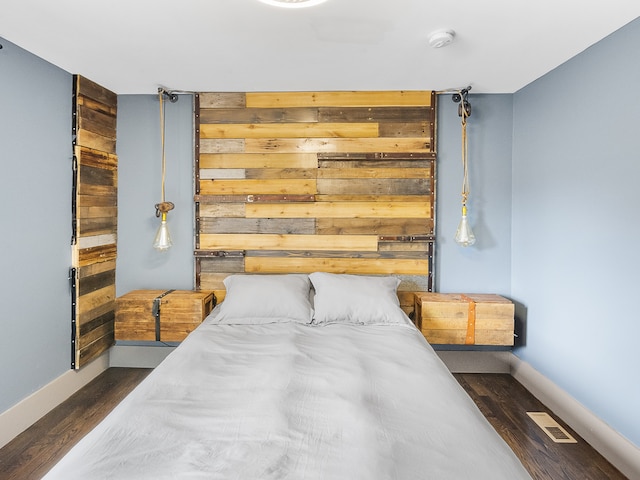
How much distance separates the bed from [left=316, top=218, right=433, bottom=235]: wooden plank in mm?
1057

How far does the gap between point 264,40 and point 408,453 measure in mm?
2310

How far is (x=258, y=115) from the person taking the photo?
3332 mm

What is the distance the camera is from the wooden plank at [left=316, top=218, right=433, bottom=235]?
10.9 ft

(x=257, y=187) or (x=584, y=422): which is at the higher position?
(x=257, y=187)

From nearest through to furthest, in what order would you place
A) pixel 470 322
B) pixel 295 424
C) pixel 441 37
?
1. pixel 295 424
2. pixel 441 37
3. pixel 470 322

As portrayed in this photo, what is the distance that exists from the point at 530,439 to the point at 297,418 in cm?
174

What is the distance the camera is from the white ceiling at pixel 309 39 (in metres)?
1.95

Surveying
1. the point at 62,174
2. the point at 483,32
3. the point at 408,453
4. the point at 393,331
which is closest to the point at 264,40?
the point at 483,32

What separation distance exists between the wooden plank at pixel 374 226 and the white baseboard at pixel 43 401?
2.25 m

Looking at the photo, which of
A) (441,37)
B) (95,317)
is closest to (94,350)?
(95,317)

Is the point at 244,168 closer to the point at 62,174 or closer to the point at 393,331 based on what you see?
the point at 62,174

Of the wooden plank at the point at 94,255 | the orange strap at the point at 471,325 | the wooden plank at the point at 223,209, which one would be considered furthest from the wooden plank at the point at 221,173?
the orange strap at the point at 471,325

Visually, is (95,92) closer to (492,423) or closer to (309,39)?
(309,39)

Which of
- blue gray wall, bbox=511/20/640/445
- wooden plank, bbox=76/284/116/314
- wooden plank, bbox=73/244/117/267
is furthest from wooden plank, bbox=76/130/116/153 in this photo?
blue gray wall, bbox=511/20/640/445
